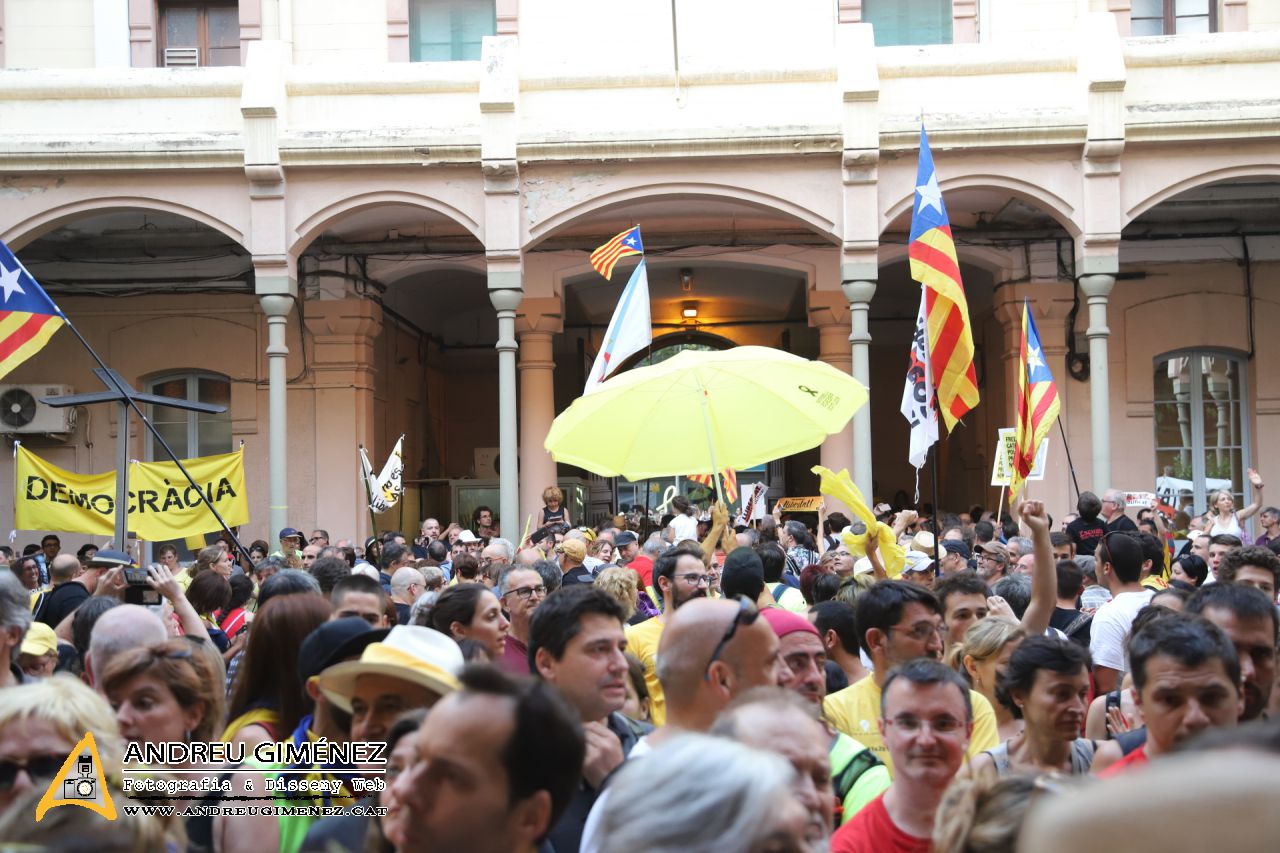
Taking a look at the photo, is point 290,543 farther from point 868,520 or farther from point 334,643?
point 334,643

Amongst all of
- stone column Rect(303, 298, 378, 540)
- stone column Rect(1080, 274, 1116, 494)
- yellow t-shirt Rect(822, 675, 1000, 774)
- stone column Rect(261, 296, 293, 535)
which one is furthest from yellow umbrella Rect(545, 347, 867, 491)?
stone column Rect(303, 298, 378, 540)

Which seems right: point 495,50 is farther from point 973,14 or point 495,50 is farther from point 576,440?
point 576,440

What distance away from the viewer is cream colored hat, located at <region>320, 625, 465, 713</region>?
349cm

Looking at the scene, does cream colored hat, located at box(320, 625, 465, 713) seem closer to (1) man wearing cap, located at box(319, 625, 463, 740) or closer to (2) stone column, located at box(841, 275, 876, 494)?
(1) man wearing cap, located at box(319, 625, 463, 740)

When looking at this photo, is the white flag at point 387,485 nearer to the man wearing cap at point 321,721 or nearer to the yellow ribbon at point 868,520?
the yellow ribbon at point 868,520

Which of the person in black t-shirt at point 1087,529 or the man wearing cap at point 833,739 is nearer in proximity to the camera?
the man wearing cap at point 833,739

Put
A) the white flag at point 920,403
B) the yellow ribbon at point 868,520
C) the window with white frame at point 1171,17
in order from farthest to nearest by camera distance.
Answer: the window with white frame at point 1171,17, the white flag at point 920,403, the yellow ribbon at point 868,520

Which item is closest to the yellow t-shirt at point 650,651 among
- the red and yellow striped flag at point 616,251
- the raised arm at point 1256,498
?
the red and yellow striped flag at point 616,251

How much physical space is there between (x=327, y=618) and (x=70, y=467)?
52.7 ft

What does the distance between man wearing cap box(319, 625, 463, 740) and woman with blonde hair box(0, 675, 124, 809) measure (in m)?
0.67

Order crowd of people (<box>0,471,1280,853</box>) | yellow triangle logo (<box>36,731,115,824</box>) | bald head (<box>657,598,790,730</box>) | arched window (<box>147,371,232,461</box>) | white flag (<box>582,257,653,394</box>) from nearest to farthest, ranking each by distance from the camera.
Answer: crowd of people (<box>0,471,1280,853</box>) < yellow triangle logo (<box>36,731,115,824</box>) < bald head (<box>657,598,790,730</box>) < white flag (<box>582,257,653,394</box>) < arched window (<box>147,371,232,461</box>)

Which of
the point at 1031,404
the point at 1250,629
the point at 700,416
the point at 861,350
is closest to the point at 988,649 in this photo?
the point at 1250,629

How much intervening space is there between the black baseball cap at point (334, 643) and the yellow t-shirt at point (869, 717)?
1.90 metres

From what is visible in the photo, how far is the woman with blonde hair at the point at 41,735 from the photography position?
3.06 metres
